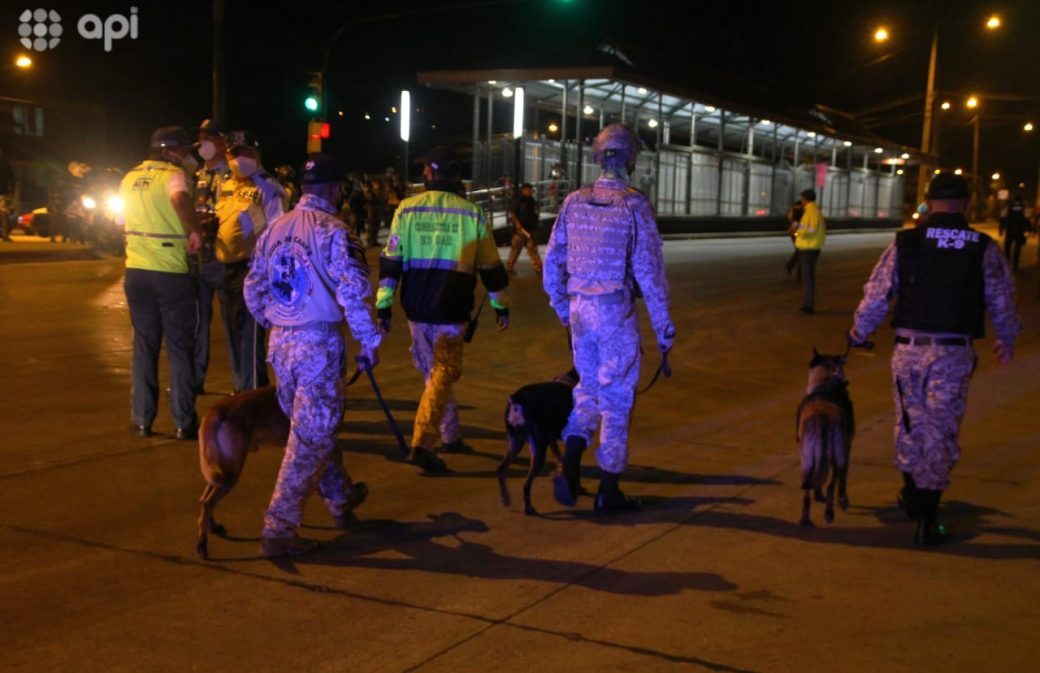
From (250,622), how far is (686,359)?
8.23 meters

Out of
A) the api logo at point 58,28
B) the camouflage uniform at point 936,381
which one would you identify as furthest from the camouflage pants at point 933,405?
the api logo at point 58,28

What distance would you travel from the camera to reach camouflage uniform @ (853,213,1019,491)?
5609 millimetres

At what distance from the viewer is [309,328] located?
5141 millimetres

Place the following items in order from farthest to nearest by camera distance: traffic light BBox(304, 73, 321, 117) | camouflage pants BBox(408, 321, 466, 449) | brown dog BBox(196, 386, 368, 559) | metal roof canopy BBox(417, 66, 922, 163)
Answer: metal roof canopy BBox(417, 66, 922, 163) → traffic light BBox(304, 73, 321, 117) → camouflage pants BBox(408, 321, 466, 449) → brown dog BBox(196, 386, 368, 559)

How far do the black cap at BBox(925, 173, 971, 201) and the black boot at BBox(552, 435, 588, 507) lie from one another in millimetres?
2287

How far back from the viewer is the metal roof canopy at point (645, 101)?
31.5m

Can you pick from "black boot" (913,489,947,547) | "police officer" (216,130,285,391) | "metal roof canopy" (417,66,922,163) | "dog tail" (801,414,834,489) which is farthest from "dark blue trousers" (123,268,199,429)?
"metal roof canopy" (417,66,922,163)

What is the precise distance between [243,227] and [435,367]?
197 cm

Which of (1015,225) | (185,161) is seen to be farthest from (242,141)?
(1015,225)

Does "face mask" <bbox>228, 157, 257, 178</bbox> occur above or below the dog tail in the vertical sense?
above

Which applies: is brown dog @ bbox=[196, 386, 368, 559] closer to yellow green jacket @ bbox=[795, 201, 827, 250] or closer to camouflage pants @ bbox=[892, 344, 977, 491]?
camouflage pants @ bbox=[892, 344, 977, 491]

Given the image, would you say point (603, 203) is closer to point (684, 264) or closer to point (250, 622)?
point (250, 622)

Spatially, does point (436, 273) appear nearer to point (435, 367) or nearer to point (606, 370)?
point (435, 367)

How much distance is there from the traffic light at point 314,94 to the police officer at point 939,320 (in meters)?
19.7
